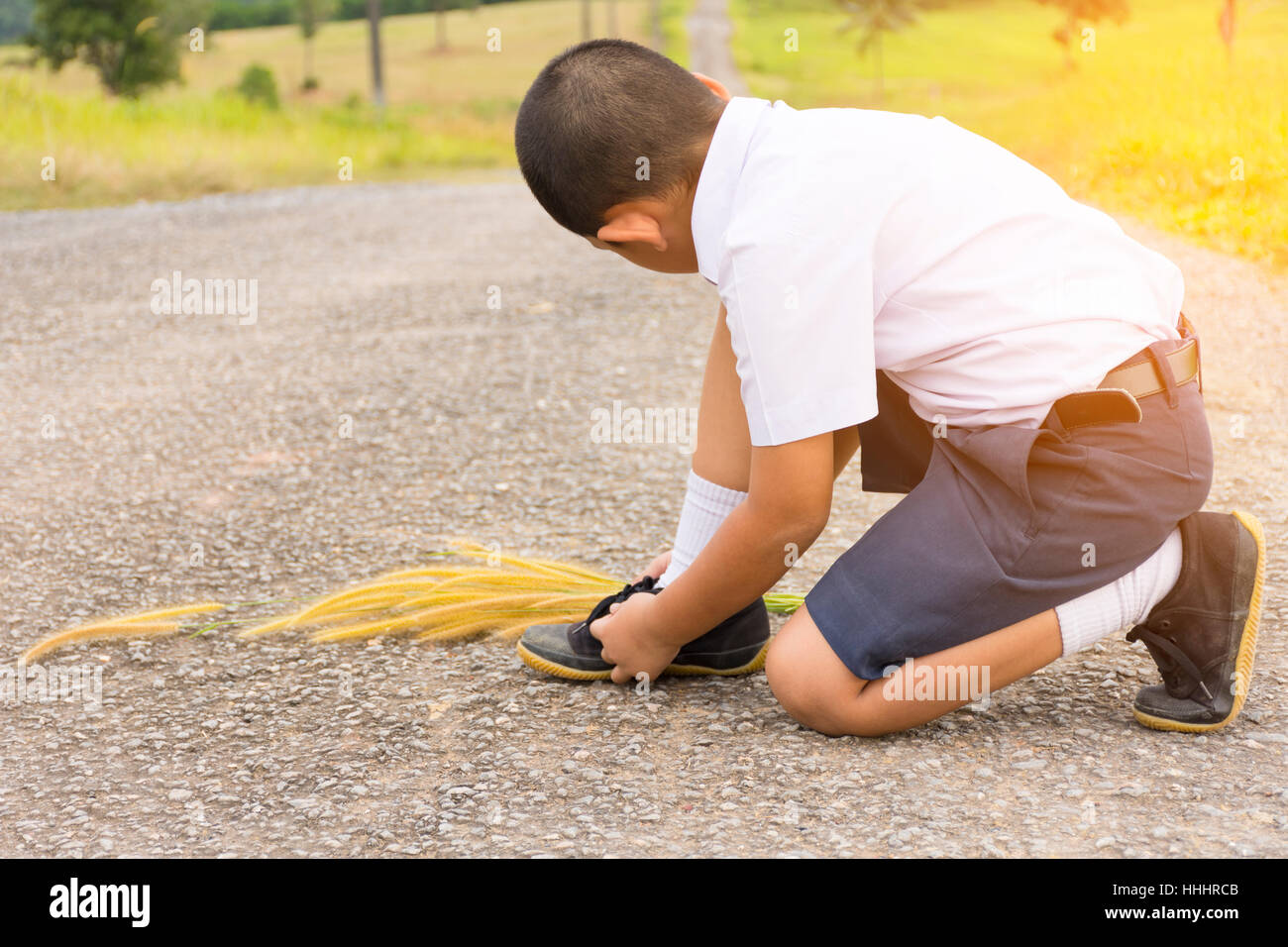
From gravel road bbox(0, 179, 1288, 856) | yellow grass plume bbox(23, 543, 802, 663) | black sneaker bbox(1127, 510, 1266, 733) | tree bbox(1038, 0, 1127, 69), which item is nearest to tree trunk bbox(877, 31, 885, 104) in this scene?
tree bbox(1038, 0, 1127, 69)

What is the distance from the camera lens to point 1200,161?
598 centimetres

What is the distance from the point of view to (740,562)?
5.80 feet

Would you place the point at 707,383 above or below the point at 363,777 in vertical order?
above

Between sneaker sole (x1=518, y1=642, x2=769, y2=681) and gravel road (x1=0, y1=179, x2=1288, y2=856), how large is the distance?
2cm

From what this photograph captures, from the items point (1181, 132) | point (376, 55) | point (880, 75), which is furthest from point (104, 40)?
point (1181, 132)

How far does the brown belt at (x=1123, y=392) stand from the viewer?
5.49 ft

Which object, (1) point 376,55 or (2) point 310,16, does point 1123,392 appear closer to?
(1) point 376,55

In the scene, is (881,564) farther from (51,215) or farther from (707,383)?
(51,215)

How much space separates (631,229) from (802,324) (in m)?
0.30

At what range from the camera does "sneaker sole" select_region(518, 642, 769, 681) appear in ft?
6.79

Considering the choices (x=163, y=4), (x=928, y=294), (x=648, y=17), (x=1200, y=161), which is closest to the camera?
(x=928, y=294)

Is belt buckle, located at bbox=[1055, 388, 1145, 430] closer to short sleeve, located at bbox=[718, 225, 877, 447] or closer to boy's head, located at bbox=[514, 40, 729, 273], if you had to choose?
short sleeve, located at bbox=[718, 225, 877, 447]

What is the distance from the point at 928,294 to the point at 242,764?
1.27 m

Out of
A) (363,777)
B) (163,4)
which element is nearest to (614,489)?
(363,777)
